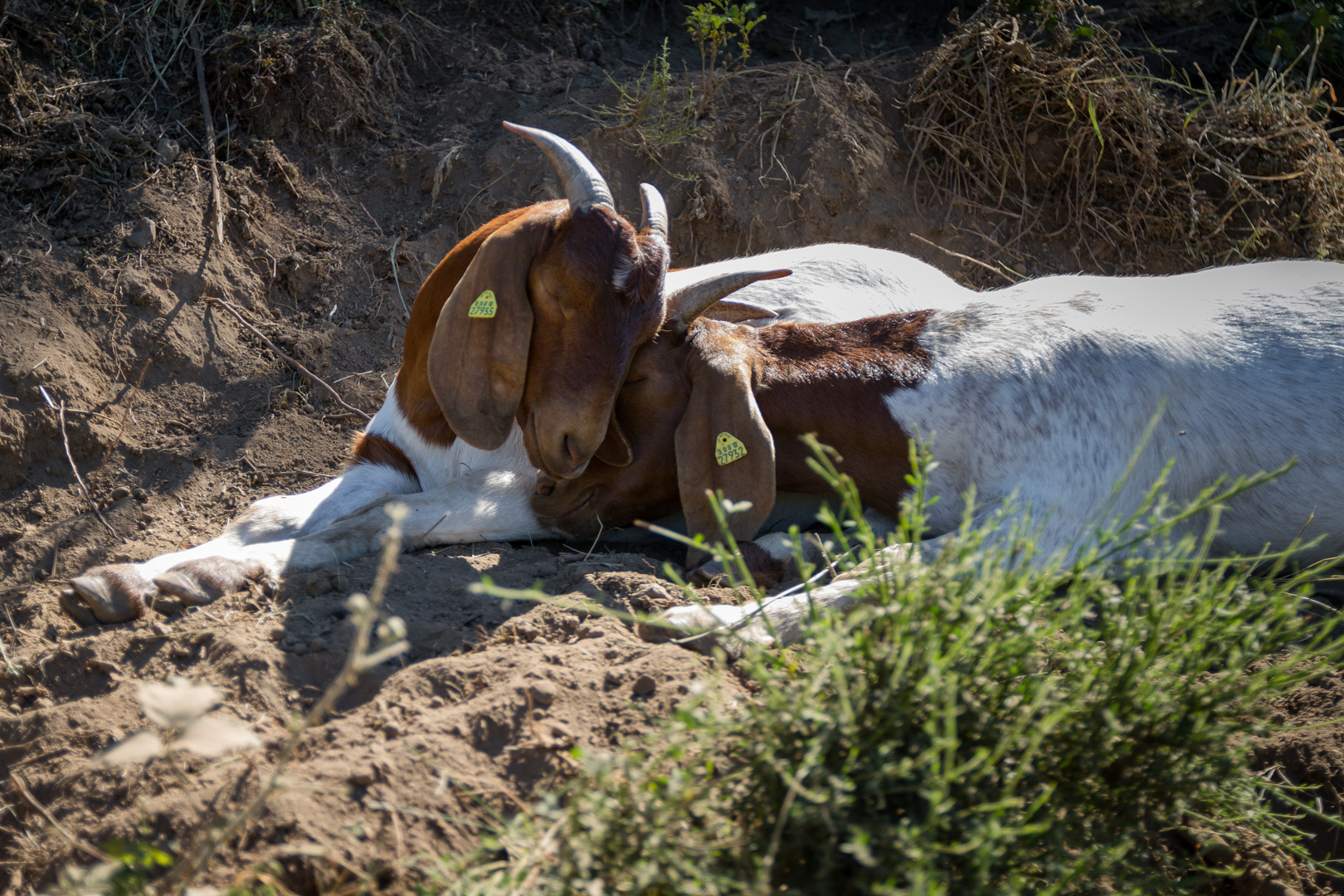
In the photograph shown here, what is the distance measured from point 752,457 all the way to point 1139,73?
4.23 meters

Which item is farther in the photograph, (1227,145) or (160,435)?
(1227,145)

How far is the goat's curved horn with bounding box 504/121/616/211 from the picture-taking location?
3316 mm

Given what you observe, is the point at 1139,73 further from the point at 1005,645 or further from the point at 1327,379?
the point at 1005,645

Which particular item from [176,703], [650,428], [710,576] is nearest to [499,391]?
→ [650,428]

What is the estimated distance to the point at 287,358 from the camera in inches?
173

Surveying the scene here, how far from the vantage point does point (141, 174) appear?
460cm

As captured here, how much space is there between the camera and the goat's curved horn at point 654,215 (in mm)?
3441

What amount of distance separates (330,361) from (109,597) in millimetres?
1962

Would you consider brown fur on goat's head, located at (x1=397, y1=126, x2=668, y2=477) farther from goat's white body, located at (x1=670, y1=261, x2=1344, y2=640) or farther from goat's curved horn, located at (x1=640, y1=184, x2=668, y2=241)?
goat's white body, located at (x1=670, y1=261, x2=1344, y2=640)

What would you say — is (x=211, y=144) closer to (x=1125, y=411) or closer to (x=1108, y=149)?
(x=1125, y=411)

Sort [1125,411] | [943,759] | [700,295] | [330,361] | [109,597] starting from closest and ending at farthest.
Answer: [943,759]
[109,597]
[1125,411]
[700,295]
[330,361]

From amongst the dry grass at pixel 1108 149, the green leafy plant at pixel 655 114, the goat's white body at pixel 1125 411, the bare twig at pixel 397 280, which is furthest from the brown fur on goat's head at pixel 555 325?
the dry grass at pixel 1108 149

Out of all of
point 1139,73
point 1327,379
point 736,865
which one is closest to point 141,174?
point 736,865

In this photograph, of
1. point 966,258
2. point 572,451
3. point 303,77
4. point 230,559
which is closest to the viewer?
point 230,559
